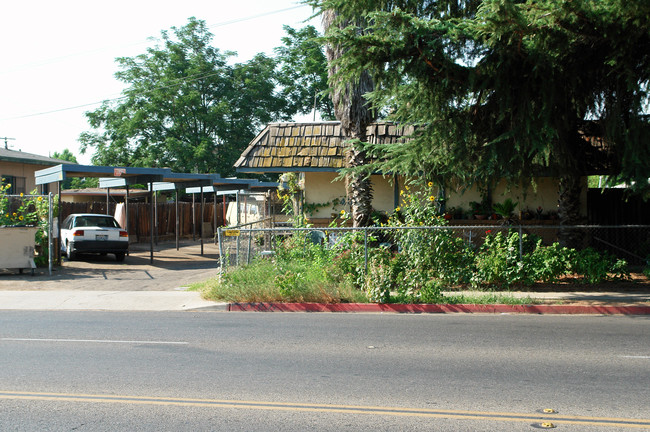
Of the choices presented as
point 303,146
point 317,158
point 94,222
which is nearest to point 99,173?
point 94,222

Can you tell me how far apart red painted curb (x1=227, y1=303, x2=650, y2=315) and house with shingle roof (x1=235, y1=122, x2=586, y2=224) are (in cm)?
611

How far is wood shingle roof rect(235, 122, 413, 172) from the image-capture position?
17.8m

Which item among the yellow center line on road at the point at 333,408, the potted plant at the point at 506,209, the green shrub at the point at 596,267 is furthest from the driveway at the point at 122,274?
the green shrub at the point at 596,267

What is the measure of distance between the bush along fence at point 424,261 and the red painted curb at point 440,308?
345 millimetres

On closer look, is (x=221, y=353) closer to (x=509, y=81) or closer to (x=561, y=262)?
(x=509, y=81)

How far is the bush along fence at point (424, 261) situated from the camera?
41.2 ft

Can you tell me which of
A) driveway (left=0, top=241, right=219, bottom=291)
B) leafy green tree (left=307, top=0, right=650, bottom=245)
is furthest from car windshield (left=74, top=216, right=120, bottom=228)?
leafy green tree (left=307, top=0, right=650, bottom=245)

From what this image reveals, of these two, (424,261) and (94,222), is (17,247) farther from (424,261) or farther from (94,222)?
(424,261)

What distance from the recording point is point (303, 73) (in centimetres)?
4666

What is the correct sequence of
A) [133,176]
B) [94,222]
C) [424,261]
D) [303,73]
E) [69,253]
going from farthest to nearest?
[303,73] < [133,176] < [94,222] < [69,253] < [424,261]

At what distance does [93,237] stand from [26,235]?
12.0ft

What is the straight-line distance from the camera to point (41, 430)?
202 inches

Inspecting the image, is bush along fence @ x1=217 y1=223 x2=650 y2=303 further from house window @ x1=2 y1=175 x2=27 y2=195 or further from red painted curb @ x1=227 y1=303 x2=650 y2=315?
house window @ x1=2 y1=175 x2=27 y2=195

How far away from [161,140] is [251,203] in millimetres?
23683
